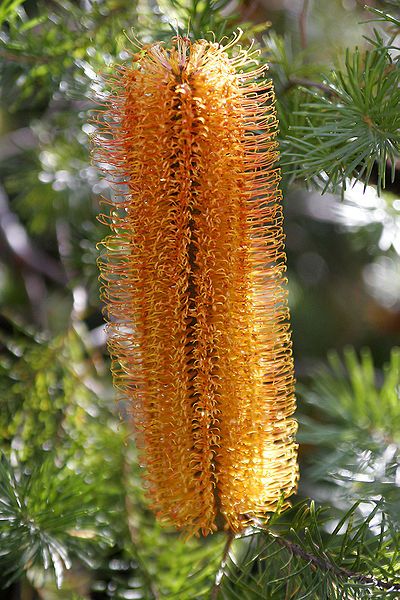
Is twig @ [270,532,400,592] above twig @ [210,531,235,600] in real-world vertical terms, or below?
above

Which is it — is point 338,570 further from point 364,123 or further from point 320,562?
point 364,123

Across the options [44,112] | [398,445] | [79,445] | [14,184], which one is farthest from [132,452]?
[44,112]

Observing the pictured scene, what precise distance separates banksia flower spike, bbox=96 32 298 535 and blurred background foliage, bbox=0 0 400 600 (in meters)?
0.04

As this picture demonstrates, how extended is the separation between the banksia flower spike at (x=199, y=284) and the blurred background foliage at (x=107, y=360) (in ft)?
0.12

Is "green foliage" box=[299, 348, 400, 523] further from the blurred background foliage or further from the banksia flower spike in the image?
the banksia flower spike

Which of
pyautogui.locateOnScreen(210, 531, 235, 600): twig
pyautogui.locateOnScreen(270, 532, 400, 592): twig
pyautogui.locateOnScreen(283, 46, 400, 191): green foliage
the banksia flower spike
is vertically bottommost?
pyautogui.locateOnScreen(210, 531, 235, 600): twig

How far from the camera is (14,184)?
76 cm

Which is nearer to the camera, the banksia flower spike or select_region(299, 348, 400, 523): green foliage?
the banksia flower spike

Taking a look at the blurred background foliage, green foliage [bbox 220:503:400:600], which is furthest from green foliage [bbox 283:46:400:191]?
green foliage [bbox 220:503:400:600]

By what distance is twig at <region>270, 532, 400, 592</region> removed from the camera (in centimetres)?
40

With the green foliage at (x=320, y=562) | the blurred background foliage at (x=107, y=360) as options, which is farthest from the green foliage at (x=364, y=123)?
the green foliage at (x=320, y=562)

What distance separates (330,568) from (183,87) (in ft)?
0.97

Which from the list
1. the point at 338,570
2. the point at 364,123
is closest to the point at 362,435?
the point at 338,570

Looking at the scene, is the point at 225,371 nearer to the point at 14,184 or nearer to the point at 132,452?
the point at 132,452
